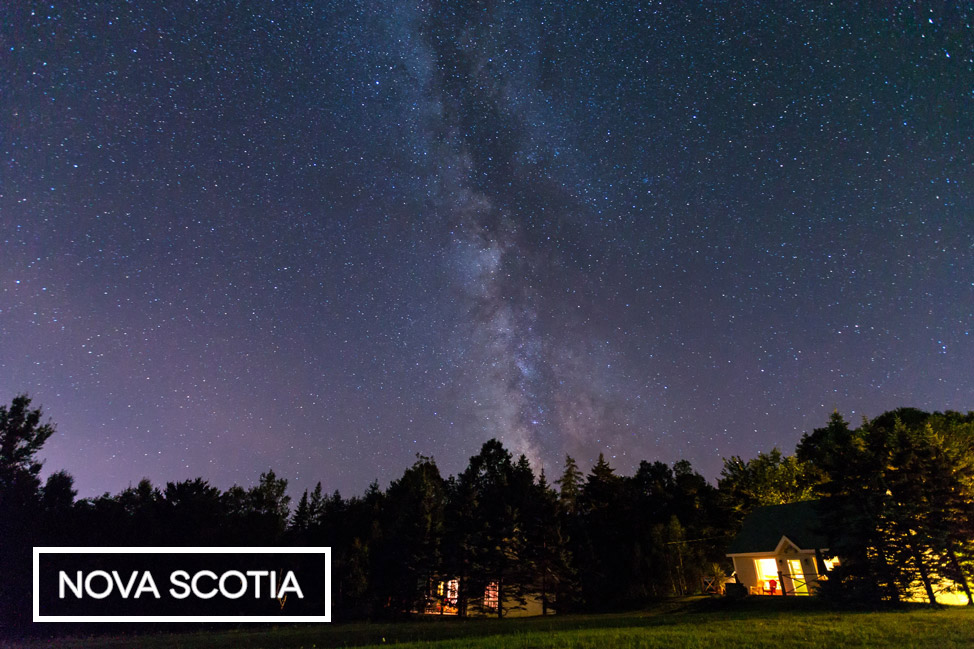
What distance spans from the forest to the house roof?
3088mm

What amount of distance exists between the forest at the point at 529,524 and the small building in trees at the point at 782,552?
3.11m

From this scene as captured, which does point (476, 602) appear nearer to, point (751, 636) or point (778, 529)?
point (778, 529)

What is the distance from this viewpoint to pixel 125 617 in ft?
150

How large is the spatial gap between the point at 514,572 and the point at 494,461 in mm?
17471

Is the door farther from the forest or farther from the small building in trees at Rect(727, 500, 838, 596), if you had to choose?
the forest

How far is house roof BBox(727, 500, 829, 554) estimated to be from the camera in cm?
3878

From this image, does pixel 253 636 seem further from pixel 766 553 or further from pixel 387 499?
pixel 766 553

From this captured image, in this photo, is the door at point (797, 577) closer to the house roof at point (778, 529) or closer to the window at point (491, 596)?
the house roof at point (778, 529)

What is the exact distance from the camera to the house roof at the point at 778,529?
38781mm

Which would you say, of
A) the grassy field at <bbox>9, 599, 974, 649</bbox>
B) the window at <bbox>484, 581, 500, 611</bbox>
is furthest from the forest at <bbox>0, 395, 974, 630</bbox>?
the grassy field at <bbox>9, 599, 974, 649</bbox>

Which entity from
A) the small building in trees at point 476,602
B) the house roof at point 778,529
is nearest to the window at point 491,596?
the small building in trees at point 476,602

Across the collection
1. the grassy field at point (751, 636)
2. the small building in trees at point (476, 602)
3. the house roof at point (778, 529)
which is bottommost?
the small building in trees at point (476, 602)

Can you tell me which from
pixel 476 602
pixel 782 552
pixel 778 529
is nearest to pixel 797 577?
pixel 782 552

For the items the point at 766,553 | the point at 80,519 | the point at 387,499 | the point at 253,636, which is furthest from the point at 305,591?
the point at 766,553
